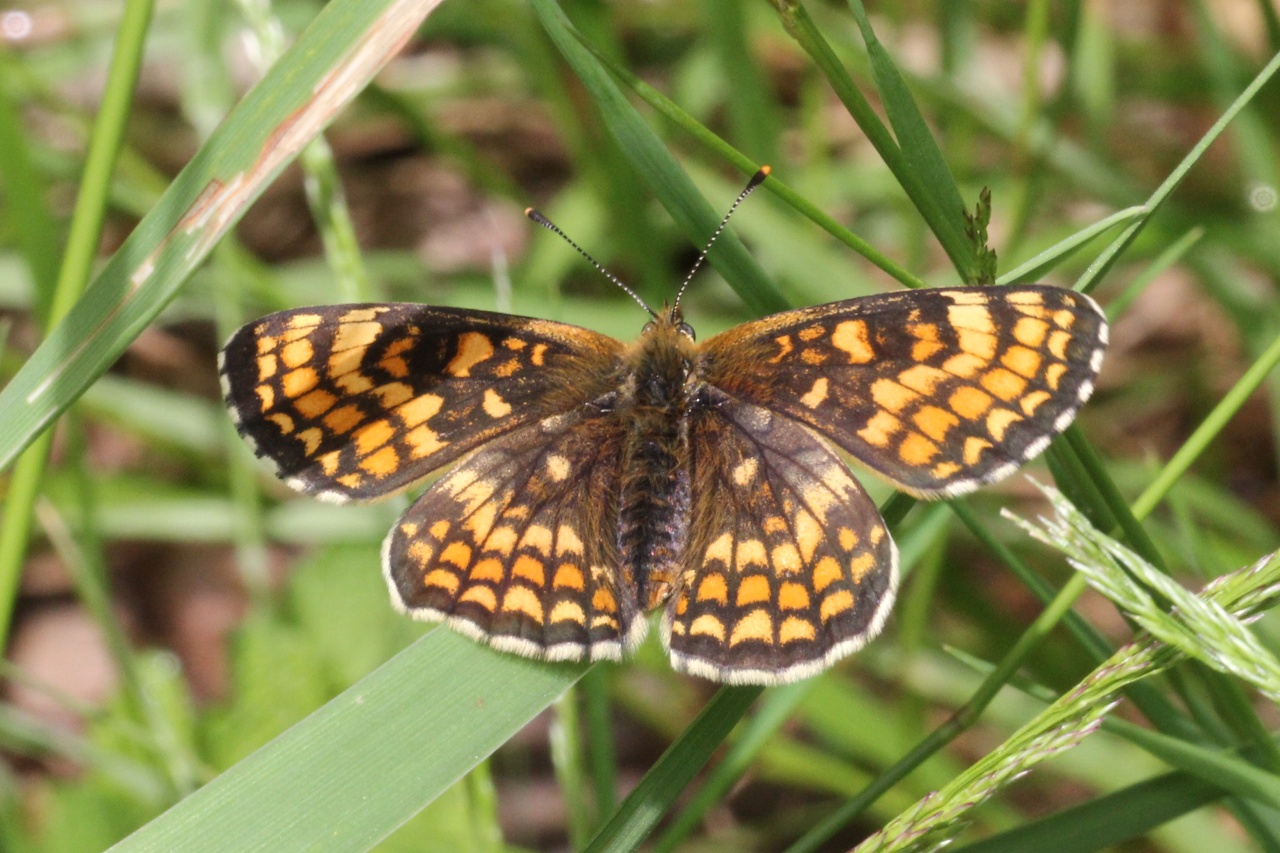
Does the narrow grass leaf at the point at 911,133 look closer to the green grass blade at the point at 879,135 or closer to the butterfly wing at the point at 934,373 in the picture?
the green grass blade at the point at 879,135

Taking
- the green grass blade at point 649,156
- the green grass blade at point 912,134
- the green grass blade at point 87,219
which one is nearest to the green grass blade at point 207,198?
the green grass blade at point 87,219

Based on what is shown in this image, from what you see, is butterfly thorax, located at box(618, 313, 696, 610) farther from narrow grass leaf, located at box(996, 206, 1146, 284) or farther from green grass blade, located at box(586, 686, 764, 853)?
narrow grass leaf, located at box(996, 206, 1146, 284)

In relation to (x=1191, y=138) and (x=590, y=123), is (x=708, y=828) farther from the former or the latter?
(x=1191, y=138)

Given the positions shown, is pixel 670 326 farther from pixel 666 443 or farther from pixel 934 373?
pixel 934 373

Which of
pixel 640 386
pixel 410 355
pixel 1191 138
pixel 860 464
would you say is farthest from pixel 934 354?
pixel 1191 138

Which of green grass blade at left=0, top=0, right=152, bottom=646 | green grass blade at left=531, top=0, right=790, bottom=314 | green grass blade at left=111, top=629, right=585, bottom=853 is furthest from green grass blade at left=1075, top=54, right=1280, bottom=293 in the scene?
green grass blade at left=0, top=0, right=152, bottom=646
